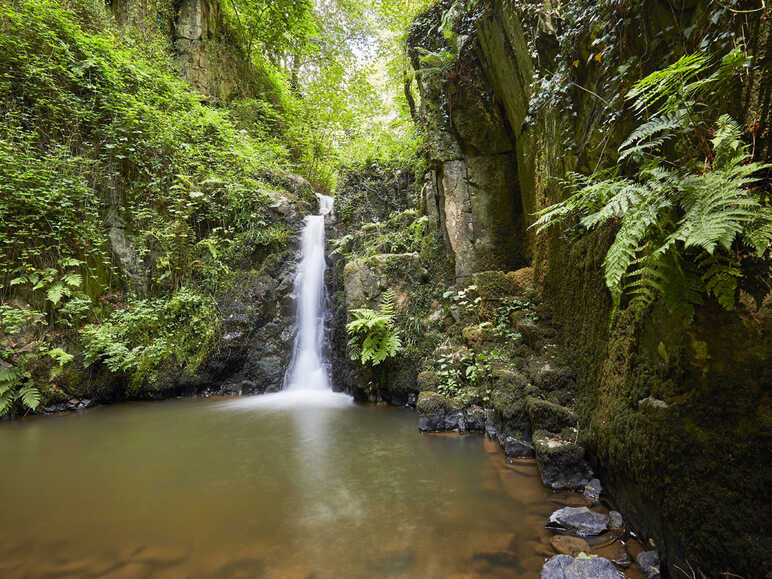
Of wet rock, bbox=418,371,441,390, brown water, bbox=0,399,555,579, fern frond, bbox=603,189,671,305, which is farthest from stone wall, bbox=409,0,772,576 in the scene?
wet rock, bbox=418,371,441,390

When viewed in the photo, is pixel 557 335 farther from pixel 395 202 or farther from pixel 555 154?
pixel 395 202

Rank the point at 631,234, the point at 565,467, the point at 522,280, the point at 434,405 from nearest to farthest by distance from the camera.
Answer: the point at 631,234, the point at 565,467, the point at 434,405, the point at 522,280

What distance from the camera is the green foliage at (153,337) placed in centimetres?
674

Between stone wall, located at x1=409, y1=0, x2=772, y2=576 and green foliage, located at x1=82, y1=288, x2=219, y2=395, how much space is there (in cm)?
644

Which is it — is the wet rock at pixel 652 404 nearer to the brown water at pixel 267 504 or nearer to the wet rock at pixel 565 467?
the wet rock at pixel 565 467

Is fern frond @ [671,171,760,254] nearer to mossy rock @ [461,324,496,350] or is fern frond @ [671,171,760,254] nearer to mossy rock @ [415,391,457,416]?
mossy rock @ [461,324,496,350]

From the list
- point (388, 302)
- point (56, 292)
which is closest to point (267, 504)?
point (388, 302)

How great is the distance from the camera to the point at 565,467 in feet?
10.1

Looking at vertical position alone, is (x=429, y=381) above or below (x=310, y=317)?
below

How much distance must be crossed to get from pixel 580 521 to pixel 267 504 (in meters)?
2.50

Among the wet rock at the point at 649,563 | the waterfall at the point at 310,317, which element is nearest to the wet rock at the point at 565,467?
the wet rock at the point at 649,563

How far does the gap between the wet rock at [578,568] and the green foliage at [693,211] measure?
4.70 feet

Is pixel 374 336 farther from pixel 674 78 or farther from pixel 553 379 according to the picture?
pixel 674 78

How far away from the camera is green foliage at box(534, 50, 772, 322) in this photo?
1555 millimetres
